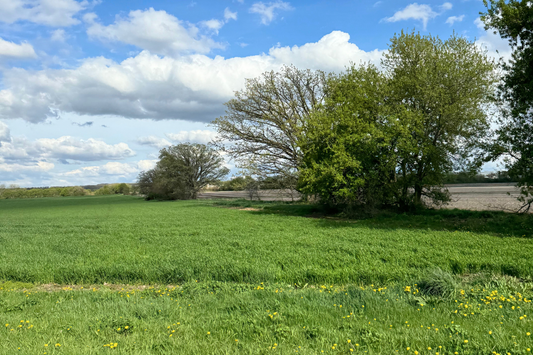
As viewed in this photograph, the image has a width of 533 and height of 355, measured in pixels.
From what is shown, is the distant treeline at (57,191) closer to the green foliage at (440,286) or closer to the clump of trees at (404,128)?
the clump of trees at (404,128)

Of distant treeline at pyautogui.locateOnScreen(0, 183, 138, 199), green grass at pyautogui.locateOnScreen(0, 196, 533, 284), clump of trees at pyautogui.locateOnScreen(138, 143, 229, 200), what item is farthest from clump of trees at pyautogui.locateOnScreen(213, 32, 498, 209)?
distant treeline at pyautogui.locateOnScreen(0, 183, 138, 199)

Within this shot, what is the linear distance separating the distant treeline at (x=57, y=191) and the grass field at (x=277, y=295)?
125m

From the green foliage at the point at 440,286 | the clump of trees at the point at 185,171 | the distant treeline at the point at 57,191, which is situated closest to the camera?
the green foliage at the point at 440,286

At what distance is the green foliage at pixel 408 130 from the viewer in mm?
23297

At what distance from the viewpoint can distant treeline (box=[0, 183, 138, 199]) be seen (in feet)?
436

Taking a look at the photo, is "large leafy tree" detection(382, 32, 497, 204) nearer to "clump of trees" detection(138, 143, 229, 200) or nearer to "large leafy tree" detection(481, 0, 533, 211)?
"large leafy tree" detection(481, 0, 533, 211)

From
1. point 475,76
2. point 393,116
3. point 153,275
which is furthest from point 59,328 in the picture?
point 475,76

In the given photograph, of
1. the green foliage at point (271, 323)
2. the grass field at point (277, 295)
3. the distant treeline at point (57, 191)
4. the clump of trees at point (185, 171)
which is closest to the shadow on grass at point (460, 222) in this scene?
the grass field at point (277, 295)

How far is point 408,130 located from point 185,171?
59052 millimetres

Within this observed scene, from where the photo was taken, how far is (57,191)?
146m

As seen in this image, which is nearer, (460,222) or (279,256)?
(279,256)

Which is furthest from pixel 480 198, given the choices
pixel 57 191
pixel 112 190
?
pixel 57 191

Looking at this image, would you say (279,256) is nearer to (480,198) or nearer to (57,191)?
(480,198)

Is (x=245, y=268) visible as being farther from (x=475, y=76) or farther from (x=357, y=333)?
(x=475, y=76)
